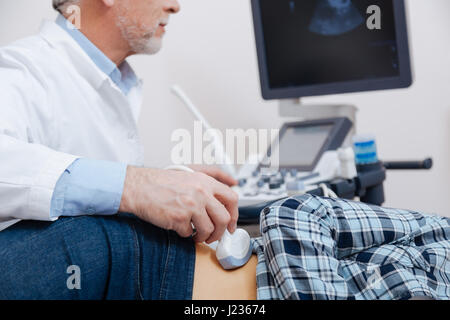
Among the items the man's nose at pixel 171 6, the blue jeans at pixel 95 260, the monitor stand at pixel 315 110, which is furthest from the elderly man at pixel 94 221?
the monitor stand at pixel 315 110

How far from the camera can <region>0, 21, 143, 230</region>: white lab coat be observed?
510mm

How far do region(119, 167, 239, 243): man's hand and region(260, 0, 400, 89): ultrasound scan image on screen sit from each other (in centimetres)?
82

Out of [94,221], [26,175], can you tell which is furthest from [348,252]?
[26,175]

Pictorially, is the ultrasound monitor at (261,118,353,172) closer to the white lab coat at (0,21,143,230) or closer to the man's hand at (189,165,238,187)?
the man's hand at (189,165,238,187)

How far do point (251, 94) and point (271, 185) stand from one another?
0.78m

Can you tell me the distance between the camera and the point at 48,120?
0.79 meters

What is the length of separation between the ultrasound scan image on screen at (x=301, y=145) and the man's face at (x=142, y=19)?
1.71 feet

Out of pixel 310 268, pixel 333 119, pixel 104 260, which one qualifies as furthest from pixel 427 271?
pixel 333 119

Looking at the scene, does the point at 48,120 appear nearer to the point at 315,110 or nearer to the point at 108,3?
the point at 108,3

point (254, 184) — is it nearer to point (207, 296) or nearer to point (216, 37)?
point (207, 296)

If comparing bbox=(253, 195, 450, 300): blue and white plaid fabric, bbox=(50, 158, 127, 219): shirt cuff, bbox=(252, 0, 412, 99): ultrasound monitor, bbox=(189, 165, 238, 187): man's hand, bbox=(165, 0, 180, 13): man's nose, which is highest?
bbox=(165, 0, 180, 13): man's nose

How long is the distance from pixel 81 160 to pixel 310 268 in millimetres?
326

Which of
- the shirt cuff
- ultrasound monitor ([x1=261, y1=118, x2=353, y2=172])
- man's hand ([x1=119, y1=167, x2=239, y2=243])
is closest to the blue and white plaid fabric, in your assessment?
man's hand ([x1=119, y1=167, x2=239, y2=243])

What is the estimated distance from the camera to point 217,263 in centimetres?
53
